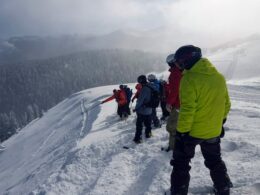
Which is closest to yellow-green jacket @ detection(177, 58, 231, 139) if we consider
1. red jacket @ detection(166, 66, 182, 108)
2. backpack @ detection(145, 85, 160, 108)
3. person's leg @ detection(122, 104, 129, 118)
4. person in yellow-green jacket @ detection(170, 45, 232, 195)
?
person in yellow-green jacket @ detection(170, 45, 232, 195)

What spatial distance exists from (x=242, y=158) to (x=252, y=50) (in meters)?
66.3

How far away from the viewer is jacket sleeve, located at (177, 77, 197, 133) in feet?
16.3

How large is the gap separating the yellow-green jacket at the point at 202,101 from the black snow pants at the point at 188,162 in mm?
195

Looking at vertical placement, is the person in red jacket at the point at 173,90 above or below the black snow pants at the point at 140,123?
above

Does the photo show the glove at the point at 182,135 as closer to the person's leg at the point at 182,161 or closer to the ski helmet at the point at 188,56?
the person's leg at the point at 182,161

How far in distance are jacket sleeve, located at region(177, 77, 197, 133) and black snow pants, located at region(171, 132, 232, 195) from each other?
37 cm

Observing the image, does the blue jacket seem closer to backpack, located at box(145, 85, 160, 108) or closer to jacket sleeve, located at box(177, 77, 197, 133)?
backpack, located at box(145, 85, 160, 108)

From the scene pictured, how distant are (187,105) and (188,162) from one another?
1.15m

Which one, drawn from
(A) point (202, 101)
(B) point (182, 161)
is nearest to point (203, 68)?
(A) point (202, 101)

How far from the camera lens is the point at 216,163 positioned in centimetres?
557

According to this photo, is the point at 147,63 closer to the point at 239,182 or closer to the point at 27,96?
the point at 27,96

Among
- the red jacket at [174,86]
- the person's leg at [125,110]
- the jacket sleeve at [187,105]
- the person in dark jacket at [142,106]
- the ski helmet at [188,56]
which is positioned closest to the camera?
the jacket sleeve at [187,105]

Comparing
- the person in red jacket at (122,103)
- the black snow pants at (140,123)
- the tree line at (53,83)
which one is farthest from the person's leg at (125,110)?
the tree line at (53,83)

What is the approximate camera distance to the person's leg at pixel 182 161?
5371mm
